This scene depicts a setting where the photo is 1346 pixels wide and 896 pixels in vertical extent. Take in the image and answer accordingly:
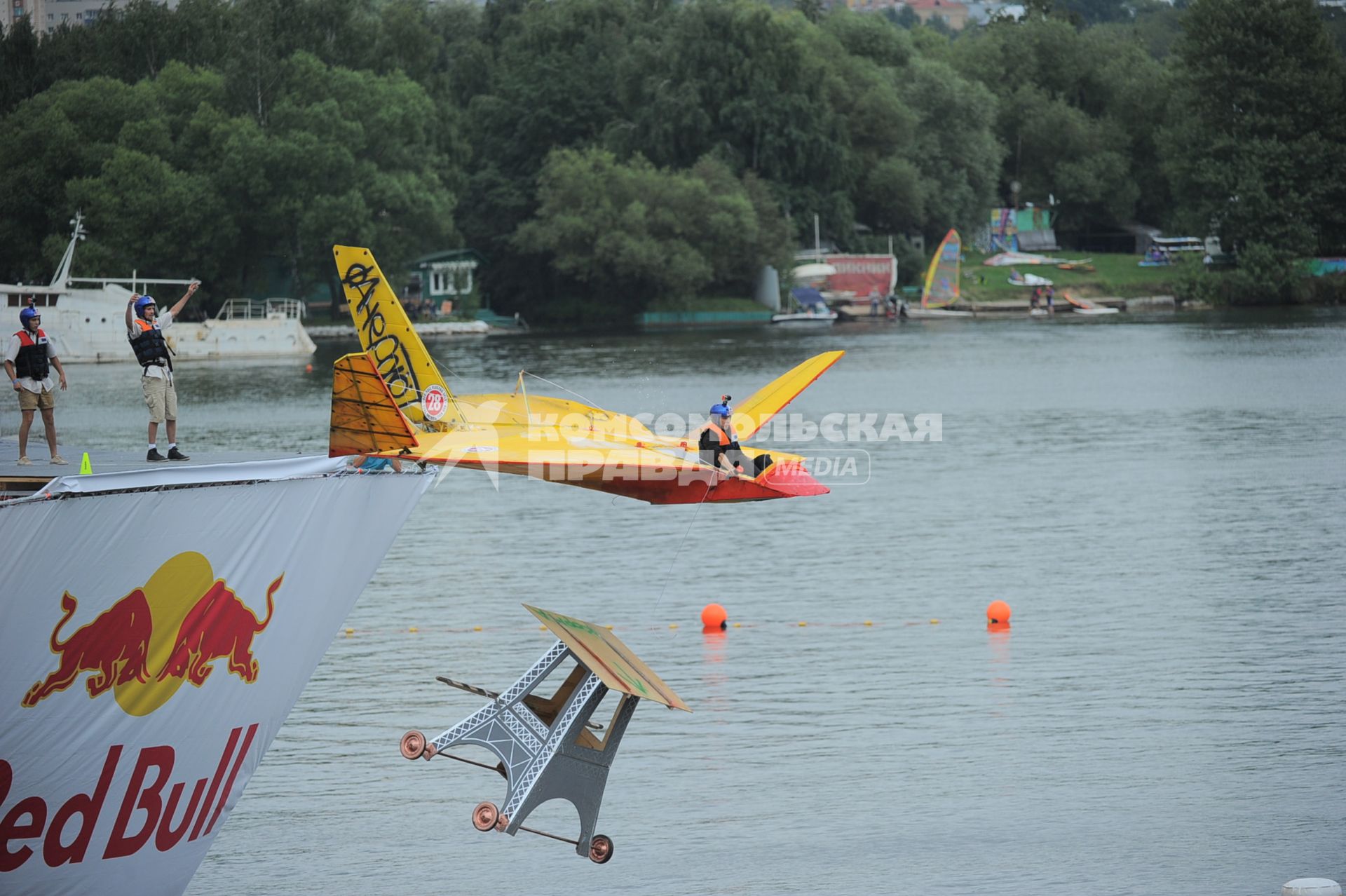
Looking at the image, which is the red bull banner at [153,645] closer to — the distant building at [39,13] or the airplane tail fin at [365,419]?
the airplane tail fin at [365,419]

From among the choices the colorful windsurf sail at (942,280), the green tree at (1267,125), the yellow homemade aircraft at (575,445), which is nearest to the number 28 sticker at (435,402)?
the yellow homemade aircraft at (575,445)

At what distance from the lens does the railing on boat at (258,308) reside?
9181cm

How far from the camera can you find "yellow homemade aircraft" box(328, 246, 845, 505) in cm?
1989

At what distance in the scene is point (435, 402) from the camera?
27219mm

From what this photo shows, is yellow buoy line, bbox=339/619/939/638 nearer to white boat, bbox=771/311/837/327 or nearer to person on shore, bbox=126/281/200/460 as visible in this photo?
person on shore, bbox=126/281/200/460

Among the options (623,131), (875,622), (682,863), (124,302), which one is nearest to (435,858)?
(682,863)

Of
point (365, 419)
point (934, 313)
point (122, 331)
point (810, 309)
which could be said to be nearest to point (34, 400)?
point (365, 419)

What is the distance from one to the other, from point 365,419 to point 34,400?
3780mm

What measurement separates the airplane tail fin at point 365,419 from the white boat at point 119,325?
6043cm

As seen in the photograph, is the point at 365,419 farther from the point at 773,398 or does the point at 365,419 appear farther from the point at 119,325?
the point at 119,325

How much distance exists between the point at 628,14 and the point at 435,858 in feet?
342

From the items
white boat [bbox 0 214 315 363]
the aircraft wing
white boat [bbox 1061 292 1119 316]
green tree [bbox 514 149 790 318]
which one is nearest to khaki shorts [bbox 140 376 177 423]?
the aircraft wing

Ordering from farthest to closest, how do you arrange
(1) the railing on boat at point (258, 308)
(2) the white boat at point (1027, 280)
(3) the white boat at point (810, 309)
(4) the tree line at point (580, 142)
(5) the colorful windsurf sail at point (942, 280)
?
(2) the white boat at point (1027, 280)
(5) the colorful windsurf sail at point (942, 280)
(3) the white boat at point (810, 309)
(1) the railing on boat at point (258, 308)
(4) the tree line at point (580, 142)

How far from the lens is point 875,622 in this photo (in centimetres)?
2892
